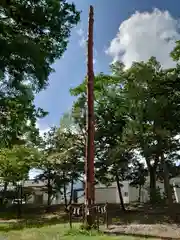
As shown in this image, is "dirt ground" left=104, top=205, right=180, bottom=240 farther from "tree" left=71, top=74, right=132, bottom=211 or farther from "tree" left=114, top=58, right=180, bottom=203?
"tree" left=71, top=74, right=132, bottom=211

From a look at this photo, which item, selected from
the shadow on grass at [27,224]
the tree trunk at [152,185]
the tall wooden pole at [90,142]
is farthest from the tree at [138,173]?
the tall wooden pole at [90,142]

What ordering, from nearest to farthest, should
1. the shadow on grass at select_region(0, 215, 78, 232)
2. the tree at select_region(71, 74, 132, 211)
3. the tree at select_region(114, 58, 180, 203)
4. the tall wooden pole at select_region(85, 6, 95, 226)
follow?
the tall wooden pole at select_region(85, 6, 95, 226)
the shadow on grass at select_region(0, 215, 78, 232)
the tree at select_region(114, 58, 180, 203)
the tree at select_region(71, 74, 132, 211)

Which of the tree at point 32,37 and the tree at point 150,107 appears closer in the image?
the tree at point 32,37

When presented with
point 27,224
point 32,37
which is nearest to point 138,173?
point 27,224

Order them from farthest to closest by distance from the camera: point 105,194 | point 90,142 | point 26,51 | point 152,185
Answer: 1. point 105,194
2. point 152,185
3. point 90,142
4. point 26,51

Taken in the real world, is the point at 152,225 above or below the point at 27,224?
above

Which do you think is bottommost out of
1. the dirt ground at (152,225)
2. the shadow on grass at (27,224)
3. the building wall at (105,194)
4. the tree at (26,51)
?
the shadow on grass at (27,224)

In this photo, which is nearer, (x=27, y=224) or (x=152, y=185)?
(x=27, y=224)

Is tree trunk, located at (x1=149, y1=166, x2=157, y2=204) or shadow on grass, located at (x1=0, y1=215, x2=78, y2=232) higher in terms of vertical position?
tree trunk, located at (x1=149, y1=166, x2=157, y2=204)

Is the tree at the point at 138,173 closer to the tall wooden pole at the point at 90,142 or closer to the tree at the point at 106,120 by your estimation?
the tree at the point at 106,120

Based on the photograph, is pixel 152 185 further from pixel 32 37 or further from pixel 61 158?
pixel 32 37

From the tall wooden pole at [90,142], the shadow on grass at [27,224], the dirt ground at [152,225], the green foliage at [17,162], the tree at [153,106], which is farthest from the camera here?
the green foliage at [17,162]

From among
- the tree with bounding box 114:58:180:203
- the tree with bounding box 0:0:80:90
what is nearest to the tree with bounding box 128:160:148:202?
the tree with bounding box 114:58:180:203

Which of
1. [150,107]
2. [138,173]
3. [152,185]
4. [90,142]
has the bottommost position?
[152,185]
